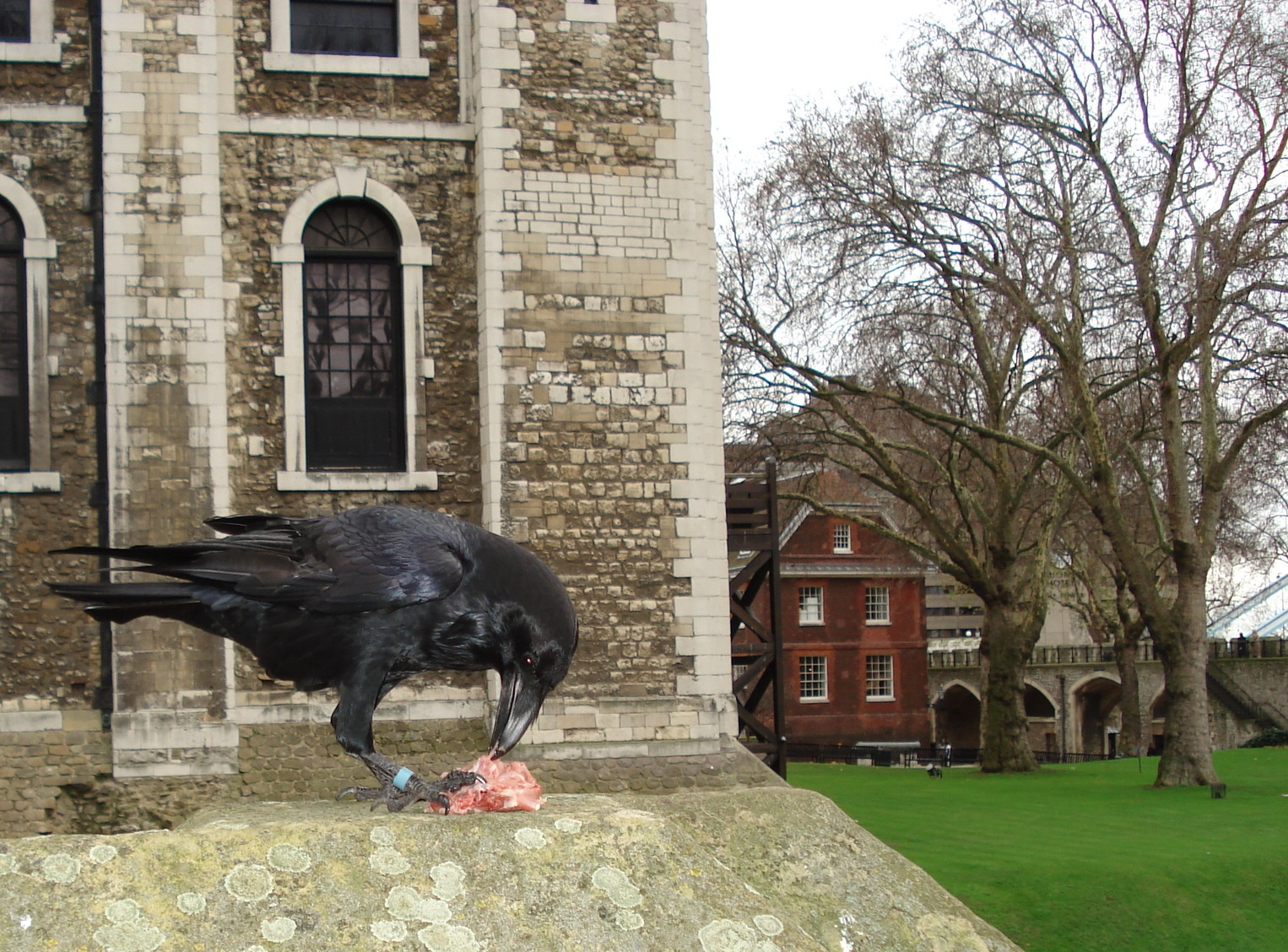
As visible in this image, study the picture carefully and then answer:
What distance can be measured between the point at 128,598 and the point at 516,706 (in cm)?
162

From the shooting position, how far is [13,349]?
15.3 metres

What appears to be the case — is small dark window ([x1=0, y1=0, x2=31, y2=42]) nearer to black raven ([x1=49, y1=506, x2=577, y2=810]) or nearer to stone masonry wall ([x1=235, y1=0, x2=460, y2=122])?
stone masonry wall ([x1=235, y1=0, x2=460, y2=122])

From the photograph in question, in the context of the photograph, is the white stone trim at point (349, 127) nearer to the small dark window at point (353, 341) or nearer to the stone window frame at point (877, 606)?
the small dark window at point (353, 341)

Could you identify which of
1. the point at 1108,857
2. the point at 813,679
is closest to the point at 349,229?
the point at 1108,857

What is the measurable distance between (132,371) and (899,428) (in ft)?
78.9

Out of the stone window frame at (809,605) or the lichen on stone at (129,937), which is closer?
the lichen on stone at (129,937)

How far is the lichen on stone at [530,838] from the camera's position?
4328mm

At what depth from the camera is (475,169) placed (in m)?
15.8

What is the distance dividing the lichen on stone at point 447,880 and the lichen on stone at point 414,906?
1.5 inches

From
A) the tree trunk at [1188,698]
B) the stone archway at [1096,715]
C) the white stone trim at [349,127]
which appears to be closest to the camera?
the white stone trim at [349,127]

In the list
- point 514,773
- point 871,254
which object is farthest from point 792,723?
point 514,773

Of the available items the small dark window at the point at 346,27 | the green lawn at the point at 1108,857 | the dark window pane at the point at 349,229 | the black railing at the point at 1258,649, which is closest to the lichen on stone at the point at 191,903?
the green lawn at the point at 1108,857

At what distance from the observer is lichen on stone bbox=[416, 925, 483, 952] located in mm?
3885

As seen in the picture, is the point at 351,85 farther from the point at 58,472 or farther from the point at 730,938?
the point at 730,938
